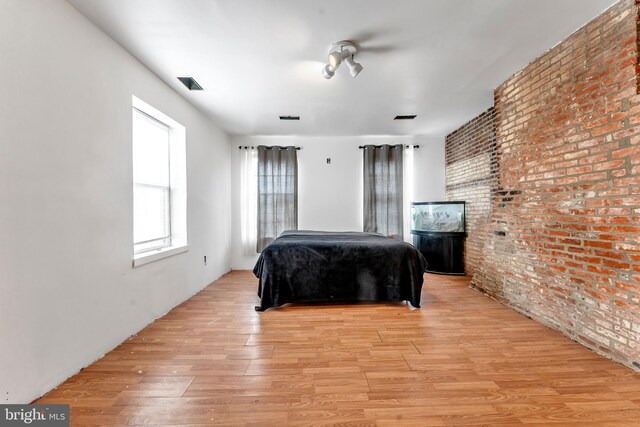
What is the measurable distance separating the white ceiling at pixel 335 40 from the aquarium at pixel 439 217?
164 centimetres

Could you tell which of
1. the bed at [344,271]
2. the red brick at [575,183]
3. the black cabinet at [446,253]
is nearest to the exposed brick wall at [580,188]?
the red brick at [575,183]

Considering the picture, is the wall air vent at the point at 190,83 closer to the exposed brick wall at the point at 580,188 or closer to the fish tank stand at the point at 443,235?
the exposed brick wall at the point at 580,188

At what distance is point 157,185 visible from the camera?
2.90 metres

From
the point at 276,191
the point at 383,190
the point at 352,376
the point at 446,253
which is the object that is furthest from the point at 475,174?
the point at 352,376

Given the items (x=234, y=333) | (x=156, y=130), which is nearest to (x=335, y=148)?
(x=156, y=130)

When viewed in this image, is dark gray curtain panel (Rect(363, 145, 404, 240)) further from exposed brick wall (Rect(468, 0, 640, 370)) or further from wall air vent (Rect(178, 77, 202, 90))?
wall air vent (Rect(178, 77, 202, 90))

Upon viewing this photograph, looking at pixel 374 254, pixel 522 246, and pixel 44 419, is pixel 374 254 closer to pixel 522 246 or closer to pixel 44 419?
pixel 522 246

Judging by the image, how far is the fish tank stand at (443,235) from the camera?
426cm

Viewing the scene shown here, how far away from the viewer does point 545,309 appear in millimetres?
2332

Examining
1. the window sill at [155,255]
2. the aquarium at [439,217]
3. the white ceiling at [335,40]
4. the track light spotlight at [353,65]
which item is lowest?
the window sill at [155,255]

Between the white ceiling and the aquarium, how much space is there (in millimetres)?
1639

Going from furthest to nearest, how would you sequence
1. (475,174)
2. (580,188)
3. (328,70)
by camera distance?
(475,174) → (328,70) → (580,188)

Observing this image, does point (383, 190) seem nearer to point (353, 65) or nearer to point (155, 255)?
point (353, 65)

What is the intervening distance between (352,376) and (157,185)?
2.75m
